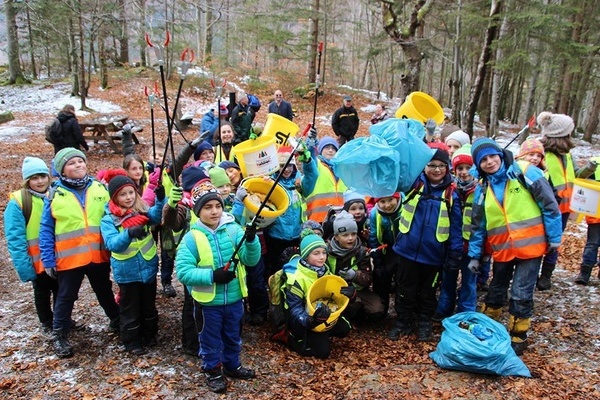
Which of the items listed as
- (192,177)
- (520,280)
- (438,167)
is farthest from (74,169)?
(520,280)

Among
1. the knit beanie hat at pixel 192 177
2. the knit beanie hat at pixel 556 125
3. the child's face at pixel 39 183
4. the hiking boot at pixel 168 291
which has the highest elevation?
→ the knit beanie hat at pixel 556 125

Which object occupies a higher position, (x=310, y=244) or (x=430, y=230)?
(x=430, y=230)

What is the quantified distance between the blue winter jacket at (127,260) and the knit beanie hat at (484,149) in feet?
9.48

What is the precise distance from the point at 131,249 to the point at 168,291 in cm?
160

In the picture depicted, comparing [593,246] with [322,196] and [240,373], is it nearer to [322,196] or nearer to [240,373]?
[322,196]

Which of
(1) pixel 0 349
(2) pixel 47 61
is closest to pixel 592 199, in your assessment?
(1) pixel 0 349

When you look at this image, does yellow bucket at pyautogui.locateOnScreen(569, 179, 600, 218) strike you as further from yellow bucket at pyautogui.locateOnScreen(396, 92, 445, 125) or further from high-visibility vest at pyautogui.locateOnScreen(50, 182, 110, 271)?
high-visibility vest at pyautogui.locateOnScreen(50, 182, 110, 271)

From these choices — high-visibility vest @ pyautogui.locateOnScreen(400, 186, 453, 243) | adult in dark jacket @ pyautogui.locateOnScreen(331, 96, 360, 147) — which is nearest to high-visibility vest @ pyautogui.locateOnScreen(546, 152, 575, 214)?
high-visibility vest @ pyautogui.locateOnScreen(400, 186, 453, 243)

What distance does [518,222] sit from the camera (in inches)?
155

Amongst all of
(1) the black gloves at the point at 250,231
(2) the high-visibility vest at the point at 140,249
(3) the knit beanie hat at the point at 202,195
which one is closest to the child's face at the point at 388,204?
(1) the black gloves at the point at 250,231

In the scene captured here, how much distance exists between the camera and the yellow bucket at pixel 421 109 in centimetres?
604

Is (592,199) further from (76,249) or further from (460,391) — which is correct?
(76,249)

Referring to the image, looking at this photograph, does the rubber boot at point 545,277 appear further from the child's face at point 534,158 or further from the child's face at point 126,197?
the child's face at point 126,197

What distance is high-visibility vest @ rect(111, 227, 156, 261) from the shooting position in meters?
3.93
